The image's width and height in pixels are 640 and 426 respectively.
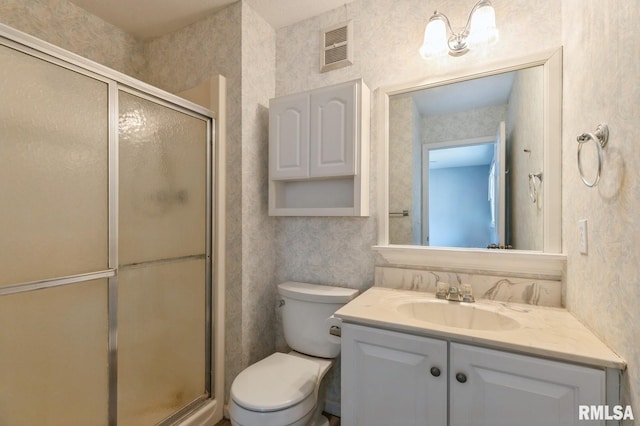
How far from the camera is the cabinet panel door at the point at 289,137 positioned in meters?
1.65

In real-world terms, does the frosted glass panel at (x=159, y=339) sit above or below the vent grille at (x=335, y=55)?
below

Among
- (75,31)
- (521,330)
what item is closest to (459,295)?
(521,330)

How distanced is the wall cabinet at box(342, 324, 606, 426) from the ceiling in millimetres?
1790

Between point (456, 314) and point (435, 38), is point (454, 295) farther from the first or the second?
point (435, 38)

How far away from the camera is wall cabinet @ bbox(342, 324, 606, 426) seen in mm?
832

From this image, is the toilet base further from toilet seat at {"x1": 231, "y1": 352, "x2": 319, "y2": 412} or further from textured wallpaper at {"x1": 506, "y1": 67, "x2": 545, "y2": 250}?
textured wallpaper at {"x1": 506, "y1": 67, "x2": 545, "y2": 250}

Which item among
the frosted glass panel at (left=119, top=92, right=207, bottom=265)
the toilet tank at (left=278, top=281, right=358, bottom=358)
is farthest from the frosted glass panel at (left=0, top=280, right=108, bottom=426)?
the toilet tank at (left=278, top=281, right=358, bottom=358)

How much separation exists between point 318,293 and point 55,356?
112 centimetres

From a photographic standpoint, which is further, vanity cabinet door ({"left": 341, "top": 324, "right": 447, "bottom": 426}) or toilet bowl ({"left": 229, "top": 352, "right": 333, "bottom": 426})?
toilet bowl ({"left": 229, "top": 352, "right": 333, "bottom": 426})

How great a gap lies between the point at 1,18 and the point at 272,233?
5.77ft

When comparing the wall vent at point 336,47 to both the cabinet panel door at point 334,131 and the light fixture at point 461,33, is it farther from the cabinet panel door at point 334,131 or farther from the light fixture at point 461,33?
the light fixture at point 461,33

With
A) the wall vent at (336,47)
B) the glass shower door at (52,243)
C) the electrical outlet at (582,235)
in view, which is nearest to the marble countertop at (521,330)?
the electrical outlet at (582,235)

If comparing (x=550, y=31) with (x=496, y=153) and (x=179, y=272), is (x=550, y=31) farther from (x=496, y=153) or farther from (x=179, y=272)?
(x=179, y=272)

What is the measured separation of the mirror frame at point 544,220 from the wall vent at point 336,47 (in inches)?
16.6
